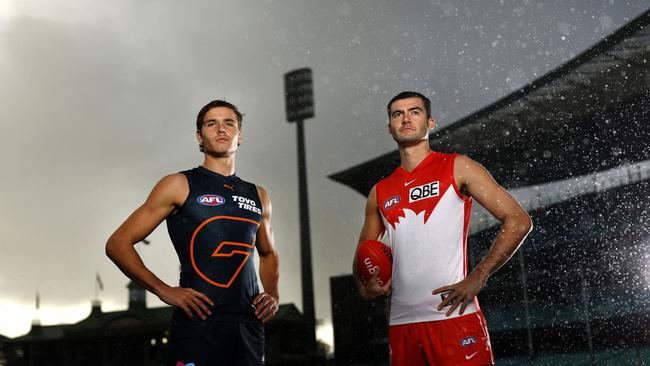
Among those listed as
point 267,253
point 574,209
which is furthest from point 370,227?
point 574,209

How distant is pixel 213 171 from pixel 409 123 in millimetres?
1076

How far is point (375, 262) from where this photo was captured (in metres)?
3.14

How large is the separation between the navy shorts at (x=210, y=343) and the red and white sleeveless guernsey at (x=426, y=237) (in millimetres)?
742

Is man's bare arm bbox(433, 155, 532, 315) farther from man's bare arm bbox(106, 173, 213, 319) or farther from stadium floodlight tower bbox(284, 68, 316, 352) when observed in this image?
stadium floodlight tower bbox(284, 68, 316, 352)

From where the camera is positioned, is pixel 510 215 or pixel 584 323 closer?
pixel 510 215

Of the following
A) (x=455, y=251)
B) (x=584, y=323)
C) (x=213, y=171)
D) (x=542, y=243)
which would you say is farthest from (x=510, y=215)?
(x=542, y=243)

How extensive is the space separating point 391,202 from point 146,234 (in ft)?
4.19

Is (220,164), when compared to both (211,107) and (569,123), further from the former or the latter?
(569,123)

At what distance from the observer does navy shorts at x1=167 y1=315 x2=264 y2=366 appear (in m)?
2.81

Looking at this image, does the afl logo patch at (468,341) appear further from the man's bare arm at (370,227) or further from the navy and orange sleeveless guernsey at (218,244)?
the navy and orange sleeveless guernsey at (218,244)

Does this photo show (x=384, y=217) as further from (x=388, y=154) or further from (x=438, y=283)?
(x=388, y=154)

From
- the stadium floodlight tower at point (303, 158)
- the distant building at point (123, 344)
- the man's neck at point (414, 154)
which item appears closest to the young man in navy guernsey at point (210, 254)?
the man's neck at point (414, 154)

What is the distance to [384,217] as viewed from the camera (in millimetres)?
3291

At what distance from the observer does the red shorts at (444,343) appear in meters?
2.80
